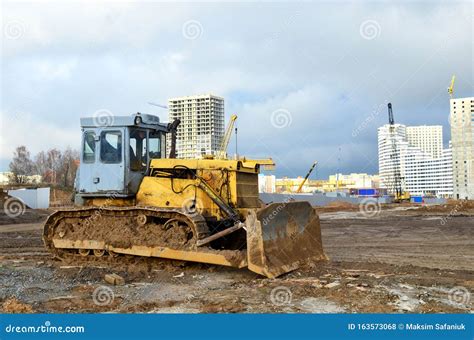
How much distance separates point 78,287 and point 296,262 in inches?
168

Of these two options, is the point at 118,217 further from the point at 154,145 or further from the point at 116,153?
the point at 154,145

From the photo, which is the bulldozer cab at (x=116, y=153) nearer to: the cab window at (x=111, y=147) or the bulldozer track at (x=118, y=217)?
the cab window at (x=111, y=147)

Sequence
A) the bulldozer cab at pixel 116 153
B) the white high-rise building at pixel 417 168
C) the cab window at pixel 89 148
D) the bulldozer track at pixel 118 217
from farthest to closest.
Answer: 1. the white high-rise building at pixel 417 168
2. the cab window at pixel 89 148
3. the bulldozer cab at pixel 116 153
4. the bulldozer track at pixel 118 217

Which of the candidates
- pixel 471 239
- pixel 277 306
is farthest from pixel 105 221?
pixel 471 239

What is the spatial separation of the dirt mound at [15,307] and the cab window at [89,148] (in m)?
4.79

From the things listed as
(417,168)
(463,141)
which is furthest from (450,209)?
(417,168)

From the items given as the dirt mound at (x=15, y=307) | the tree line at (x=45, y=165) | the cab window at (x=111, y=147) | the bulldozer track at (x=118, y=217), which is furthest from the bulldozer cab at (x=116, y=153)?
the tree line at (x=45, y=165)

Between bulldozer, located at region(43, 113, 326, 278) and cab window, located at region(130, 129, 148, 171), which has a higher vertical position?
cab window, located at region(130, 129, 148, 171)

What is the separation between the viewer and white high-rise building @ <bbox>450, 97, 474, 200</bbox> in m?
93.0

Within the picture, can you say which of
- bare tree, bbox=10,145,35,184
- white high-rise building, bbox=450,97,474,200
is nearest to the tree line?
bare tree, bbox=10,145,35,184

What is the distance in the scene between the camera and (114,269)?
10.1 metres

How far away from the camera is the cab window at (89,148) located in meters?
11.3

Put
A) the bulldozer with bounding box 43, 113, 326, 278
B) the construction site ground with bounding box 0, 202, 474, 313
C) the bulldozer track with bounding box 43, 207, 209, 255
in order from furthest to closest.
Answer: the bulldozer with bounding box 43, 113, 326, 278
the bulldozer track with bounding box 43, 207, 209, 255
the construction site ground with bounding box 0, 202, 474, 313

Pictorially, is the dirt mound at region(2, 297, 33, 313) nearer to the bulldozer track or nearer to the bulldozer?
the bulldozer
